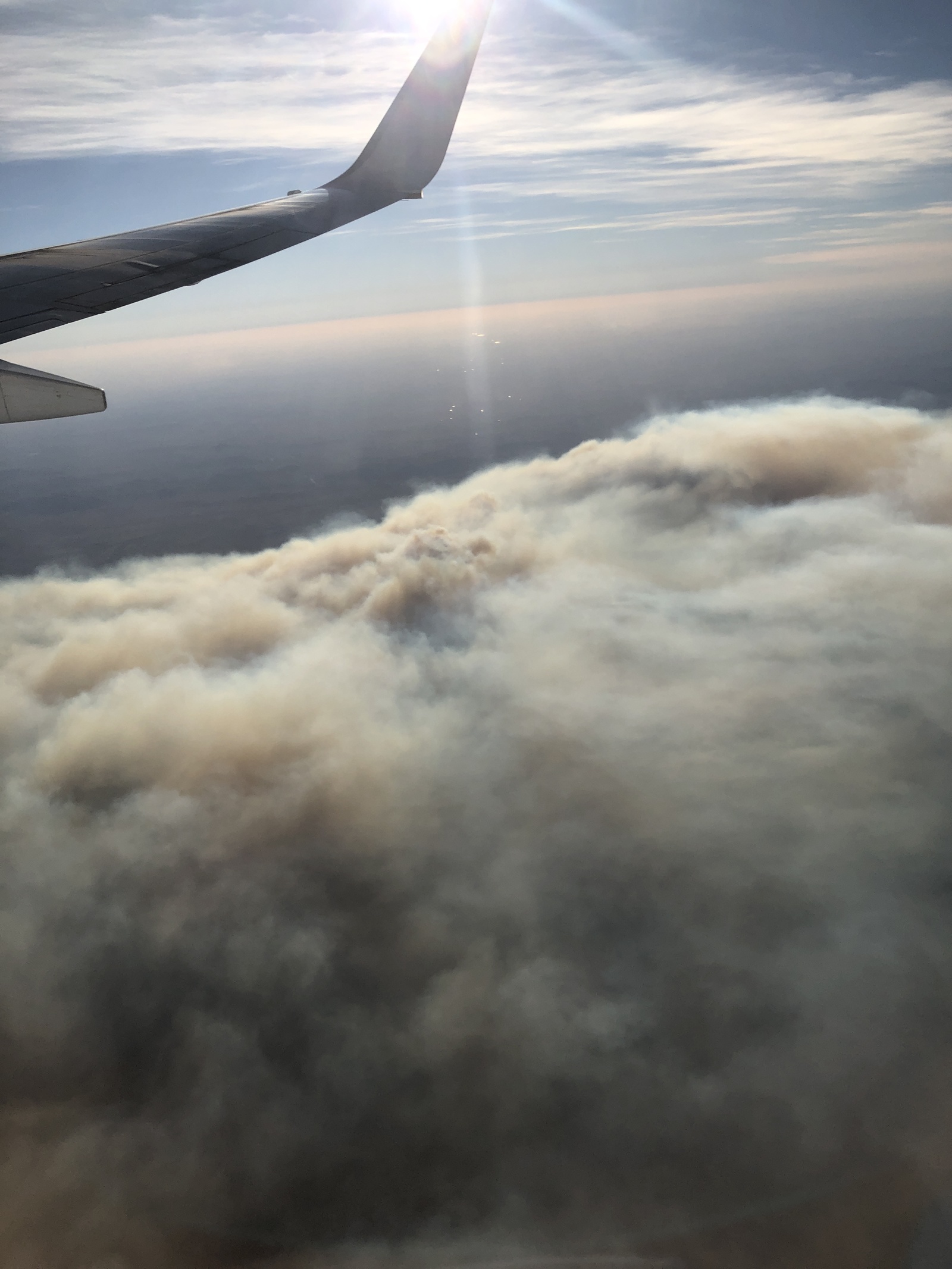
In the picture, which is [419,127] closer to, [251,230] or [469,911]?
[251,230]

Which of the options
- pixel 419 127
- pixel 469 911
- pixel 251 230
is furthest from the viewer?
pixel 469 911

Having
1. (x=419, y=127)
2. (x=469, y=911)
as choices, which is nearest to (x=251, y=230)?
(x=419, y=127)

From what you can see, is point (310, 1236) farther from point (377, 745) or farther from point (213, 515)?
point (213, 515)

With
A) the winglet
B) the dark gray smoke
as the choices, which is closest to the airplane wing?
the winglet

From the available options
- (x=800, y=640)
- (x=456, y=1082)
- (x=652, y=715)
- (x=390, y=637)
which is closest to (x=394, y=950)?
(x=456, y=1082)

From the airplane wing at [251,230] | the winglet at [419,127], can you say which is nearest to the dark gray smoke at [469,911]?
the airplane wing at [251,230]
